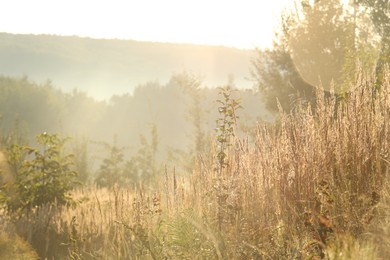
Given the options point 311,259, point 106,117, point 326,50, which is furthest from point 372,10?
point 106,117

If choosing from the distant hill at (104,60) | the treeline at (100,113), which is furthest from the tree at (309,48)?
the distant hill at (104,60)

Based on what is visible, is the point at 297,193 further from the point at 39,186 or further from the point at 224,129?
the point at 39,186

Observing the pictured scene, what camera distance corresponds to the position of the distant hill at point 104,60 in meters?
104

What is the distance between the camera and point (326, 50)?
16094 millimetres

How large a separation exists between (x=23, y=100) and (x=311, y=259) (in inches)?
1783

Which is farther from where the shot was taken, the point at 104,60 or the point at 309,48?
the point at 104,60

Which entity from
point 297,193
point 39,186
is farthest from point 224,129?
point 39,186

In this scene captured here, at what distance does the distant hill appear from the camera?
10450 centimetres

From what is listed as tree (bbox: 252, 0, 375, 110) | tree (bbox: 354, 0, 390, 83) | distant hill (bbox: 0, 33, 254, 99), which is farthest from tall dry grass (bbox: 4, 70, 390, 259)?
distant hill (bbox: 0, 33, 254, 99)

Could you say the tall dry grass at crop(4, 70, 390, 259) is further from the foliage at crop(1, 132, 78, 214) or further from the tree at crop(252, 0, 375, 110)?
the tree at crop(252, 0, 375, 110)

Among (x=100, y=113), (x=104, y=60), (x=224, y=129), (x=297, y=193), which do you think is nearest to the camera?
(x=297, y=193)

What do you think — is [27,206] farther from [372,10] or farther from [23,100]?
[23,100]

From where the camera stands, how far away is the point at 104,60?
115125 millimetres

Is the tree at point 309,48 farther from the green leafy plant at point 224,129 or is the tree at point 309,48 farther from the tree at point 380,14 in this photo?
the green leafy plant at point 224,129
